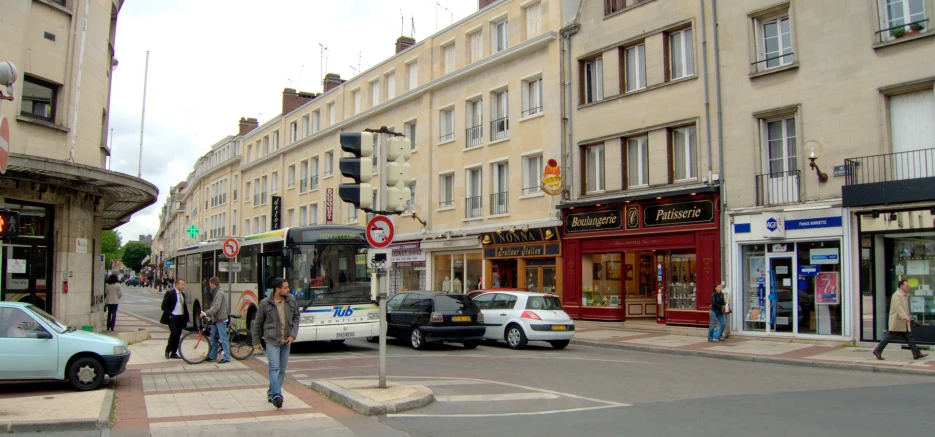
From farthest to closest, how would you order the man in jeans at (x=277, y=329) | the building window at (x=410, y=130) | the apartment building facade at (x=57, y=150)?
1. the building window at (x=410, y=130)
2. the apartment building facade at (x=57, y=150)
3. the man in jeans at (x=277, y=329)

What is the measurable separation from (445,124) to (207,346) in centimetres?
1923

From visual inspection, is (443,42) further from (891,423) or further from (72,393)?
(891,423)

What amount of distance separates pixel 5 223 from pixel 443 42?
24666 millimetres

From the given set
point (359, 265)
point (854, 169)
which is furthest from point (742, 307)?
point (359, 265)

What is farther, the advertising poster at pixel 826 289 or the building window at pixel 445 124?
the building window at pixel 445 124

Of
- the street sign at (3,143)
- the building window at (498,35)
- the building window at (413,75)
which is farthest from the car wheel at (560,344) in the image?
the building window at (413,75)

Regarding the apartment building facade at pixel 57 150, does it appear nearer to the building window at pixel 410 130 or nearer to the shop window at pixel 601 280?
the shop window at pixel 601 280

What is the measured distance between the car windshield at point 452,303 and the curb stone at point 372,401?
6.84m

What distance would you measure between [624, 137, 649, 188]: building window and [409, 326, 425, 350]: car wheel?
9.70 m

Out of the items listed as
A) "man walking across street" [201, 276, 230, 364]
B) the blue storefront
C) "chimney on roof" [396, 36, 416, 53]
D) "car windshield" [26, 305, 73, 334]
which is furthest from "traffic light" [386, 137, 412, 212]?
"chimney on roof" [396, 36, 416, 53]

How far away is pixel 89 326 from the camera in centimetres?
1711

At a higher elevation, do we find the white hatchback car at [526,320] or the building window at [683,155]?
the building window at [683,155]

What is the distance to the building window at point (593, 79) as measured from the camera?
81.0ft

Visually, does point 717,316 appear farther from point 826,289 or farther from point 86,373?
point 86,373
